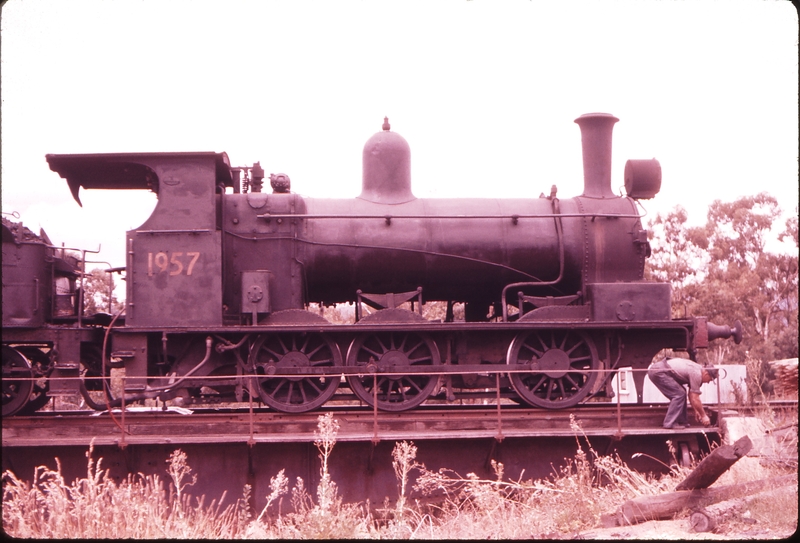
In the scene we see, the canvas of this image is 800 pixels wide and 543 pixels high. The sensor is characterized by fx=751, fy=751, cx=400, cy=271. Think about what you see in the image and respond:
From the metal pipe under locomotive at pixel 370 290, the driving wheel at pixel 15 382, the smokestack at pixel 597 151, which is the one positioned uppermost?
the smokestack at pixel 597 151

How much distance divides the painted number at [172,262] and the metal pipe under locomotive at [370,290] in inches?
0.7

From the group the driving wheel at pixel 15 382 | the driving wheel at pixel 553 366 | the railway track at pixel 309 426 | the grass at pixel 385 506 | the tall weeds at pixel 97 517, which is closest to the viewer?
the tall weeds at pixel 97 517

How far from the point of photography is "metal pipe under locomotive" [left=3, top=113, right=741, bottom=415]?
958 centimetres

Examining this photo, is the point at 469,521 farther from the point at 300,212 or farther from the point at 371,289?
the point at 300,212

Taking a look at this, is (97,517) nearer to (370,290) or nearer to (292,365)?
(292,365)

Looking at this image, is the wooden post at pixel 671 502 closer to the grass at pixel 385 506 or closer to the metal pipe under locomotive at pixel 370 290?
the grass at pixel 385 506

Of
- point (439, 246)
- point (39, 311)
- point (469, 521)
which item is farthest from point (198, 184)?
point (469, 521)

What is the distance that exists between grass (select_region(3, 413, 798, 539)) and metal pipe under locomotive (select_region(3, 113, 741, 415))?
51.4 inches

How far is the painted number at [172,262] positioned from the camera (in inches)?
378

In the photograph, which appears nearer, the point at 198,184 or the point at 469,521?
the point at 469,521

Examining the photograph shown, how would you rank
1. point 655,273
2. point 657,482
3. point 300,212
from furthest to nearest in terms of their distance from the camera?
1. point 655,273
2. point 300,212
3. point 657,482

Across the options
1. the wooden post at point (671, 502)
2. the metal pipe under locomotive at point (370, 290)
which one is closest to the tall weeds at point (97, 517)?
the metal pipe under locomotive at point (370, 290)

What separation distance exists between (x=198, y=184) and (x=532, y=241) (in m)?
4.60

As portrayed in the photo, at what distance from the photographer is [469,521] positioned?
771 cm
